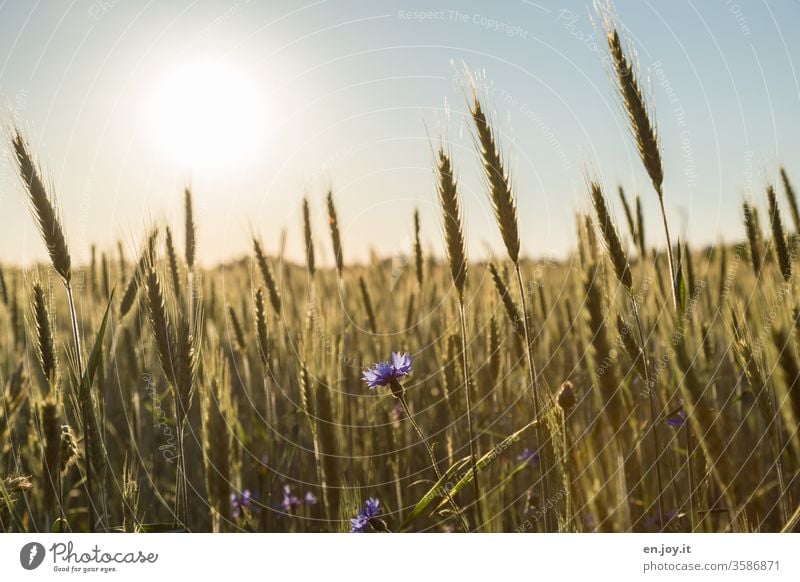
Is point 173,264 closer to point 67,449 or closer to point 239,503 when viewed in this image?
point 67,449

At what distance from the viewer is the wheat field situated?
4.13 feet

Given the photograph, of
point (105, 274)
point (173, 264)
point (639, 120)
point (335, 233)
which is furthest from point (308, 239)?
point (639, 120)

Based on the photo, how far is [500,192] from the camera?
1203 mm

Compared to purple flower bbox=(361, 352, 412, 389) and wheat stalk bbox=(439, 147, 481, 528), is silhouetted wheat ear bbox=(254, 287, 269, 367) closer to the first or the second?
purple flower bbox=(361, 352, 412, 389)

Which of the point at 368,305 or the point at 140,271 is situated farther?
the point at 368,305

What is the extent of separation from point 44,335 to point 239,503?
0.72m

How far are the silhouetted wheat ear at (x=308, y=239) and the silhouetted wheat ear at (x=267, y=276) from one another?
15 cm

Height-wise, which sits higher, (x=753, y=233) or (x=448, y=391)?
(x=753, y=233)

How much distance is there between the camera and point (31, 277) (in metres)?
1.32

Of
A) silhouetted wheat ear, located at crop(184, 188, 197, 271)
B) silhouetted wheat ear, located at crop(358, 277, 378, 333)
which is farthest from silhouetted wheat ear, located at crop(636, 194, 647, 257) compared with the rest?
silhouetted wheat ear, located at crop(184, 188, 197, 271)

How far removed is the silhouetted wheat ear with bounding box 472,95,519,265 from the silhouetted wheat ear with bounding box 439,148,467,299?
0.25 ft

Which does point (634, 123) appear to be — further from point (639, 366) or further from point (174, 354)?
point (174, 354)

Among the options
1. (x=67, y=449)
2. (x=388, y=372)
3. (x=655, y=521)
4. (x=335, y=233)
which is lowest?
(x=655, y=521)
